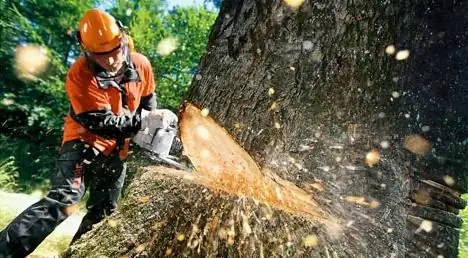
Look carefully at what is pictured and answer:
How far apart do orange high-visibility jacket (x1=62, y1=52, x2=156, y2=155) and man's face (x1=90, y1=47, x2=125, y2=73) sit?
7 cm

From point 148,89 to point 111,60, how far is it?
0.49 metres

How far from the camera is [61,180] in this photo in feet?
8.09

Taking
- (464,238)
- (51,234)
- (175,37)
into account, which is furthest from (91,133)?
(175,37)

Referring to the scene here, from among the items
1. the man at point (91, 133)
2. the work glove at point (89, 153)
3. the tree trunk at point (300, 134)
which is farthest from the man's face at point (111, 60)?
the tree trunk at point (300, 134)

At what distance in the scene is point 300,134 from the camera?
1854mm

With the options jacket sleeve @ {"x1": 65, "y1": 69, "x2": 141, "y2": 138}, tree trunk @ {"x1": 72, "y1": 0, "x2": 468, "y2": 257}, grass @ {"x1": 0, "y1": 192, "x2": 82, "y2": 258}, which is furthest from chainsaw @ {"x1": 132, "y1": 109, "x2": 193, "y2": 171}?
grass @ {"x1": 0, "y1": 192, "x2": 82, "y2": 258}

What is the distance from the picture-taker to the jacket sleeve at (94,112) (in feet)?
8.17

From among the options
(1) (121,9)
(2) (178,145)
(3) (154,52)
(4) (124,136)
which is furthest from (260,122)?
(1) (121,9)

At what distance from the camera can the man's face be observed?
2.55 meters

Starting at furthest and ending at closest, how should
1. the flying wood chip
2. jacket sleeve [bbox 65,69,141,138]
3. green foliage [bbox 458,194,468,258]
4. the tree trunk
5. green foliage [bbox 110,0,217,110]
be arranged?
green foliage [bbox 110,0,217,110], green foliage [bbox 458,194,468,258], jacket sleeve [bbox 65,69,141,138], the flying wood chip, the tree trunk

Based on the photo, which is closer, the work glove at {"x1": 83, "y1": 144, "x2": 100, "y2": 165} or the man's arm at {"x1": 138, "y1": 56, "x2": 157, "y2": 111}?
the work glove at {"x1": 83, "y1": 144, "x2": 100, "y2": 165}

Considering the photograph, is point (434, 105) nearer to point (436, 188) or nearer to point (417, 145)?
point (417, 145)

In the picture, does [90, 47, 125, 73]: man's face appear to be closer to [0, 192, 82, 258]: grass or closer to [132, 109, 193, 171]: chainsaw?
[132, 109, 193, 171]: chainsaw

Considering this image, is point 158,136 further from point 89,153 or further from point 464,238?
point 464,238
